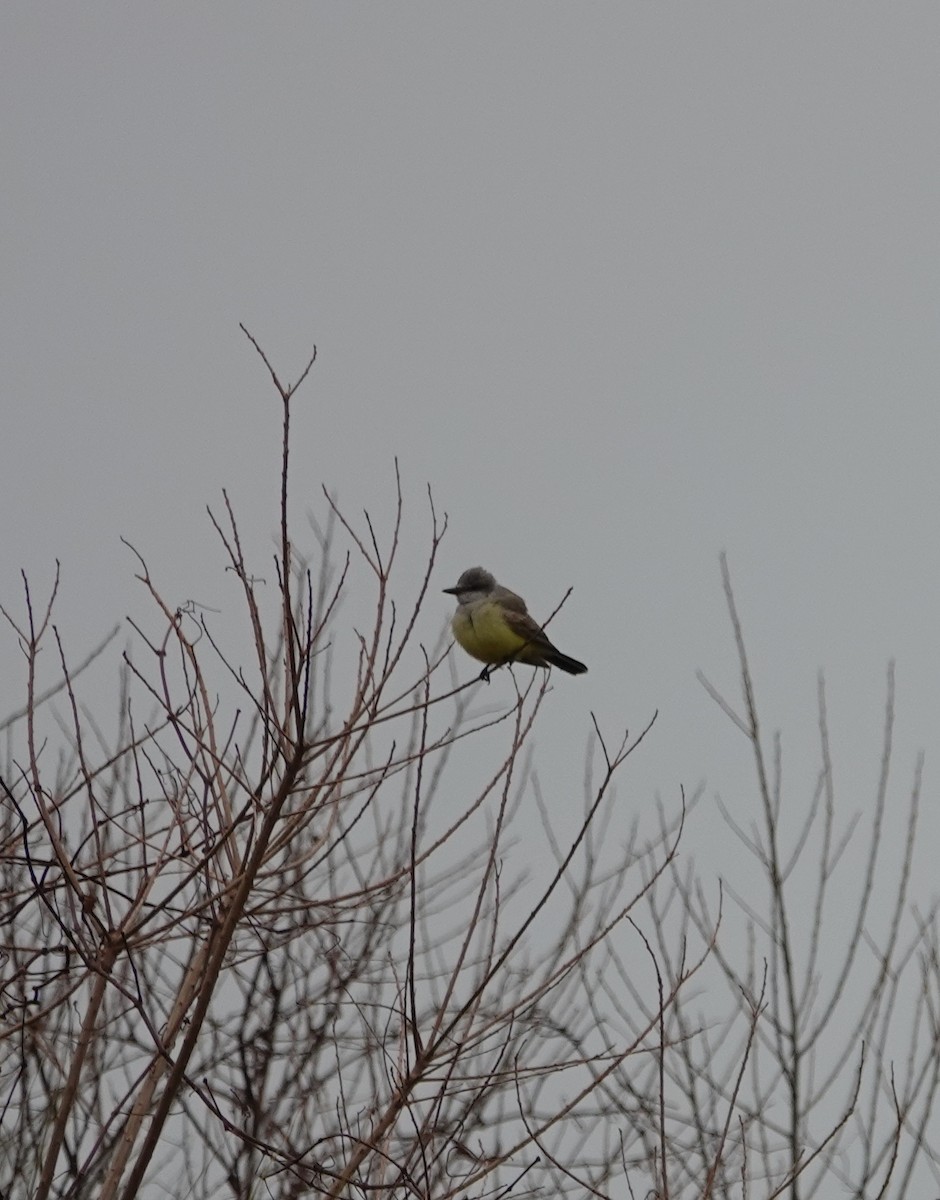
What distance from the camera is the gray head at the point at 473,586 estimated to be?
8.38 meters

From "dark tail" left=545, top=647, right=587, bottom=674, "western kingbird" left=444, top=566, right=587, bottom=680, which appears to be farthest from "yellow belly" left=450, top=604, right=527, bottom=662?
"dark tail" left=545, top=647, right=587, bottom=674

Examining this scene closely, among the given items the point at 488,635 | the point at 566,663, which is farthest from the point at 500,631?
the point at 566,663

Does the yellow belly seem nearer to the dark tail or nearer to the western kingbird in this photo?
the western kingbird

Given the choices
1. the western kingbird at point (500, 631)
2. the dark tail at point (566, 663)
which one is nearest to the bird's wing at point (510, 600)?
the western kingbird at point (500, 631)

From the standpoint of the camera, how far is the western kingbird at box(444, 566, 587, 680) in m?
8.00

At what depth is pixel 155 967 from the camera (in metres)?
6.60

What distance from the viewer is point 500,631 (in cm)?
803

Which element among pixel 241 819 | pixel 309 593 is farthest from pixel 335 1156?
pixel 309 593

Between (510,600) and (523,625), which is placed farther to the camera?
(510,600)

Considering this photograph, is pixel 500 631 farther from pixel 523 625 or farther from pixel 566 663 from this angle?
pixel 566 663

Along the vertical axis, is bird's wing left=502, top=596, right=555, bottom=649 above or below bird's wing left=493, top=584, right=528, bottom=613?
below

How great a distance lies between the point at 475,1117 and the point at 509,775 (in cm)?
300

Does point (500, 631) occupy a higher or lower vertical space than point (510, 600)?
lower

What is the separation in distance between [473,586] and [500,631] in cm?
61
